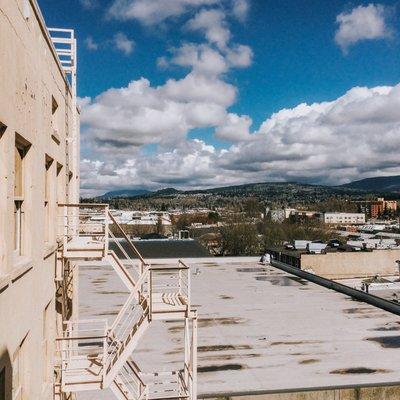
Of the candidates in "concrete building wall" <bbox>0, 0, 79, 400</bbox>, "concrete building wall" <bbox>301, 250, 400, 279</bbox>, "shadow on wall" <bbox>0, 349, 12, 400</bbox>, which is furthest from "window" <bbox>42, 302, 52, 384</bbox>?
"concrete building wall" <bbox>301, 250, 400, 279</bbox>

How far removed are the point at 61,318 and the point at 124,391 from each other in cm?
236

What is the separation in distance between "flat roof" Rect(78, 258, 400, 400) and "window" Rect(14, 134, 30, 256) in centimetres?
675

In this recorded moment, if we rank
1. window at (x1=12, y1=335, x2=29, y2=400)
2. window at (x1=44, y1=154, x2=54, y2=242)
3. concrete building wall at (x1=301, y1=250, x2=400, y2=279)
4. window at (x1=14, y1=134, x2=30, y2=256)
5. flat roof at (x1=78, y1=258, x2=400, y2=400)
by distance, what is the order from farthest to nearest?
concrete building wall at (x1=301, y1=250, x2=400, y2=279), flat roof at (x1=78, y1=258, x2=400, y2=400), window at (x1=44, y1=154, x2=54, y2=242), window at (x1=14, y1=134, x2=30, y2=256), window at (x1=12, y1=335, x2=29, y2=400)

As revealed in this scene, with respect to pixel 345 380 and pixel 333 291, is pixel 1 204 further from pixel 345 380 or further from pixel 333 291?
pixel 333 291

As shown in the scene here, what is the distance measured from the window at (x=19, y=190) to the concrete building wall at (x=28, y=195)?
32 millimetres

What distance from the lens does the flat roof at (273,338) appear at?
12.5 metres

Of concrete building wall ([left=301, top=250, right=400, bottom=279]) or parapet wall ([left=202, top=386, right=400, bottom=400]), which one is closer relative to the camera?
parapet wall ([left=202, top=386, right=400, bottom=400])

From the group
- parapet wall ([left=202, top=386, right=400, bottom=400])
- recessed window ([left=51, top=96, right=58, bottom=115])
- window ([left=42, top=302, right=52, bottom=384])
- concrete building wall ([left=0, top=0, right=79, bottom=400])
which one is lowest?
parapet wall ([left=202, top=386, right=400, bottom=400])

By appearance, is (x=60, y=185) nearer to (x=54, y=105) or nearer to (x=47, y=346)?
(x=54, y=105)

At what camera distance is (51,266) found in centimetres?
927

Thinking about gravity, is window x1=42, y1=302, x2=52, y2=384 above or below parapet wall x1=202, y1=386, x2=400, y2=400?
above

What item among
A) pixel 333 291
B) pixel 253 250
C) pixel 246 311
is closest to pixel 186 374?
pixel 246 311

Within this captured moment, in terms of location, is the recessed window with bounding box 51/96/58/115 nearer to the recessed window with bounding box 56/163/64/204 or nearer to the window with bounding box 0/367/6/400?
the recessed window with bounding box 56/163/64/204

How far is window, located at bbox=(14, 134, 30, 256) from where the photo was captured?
22.2ft
